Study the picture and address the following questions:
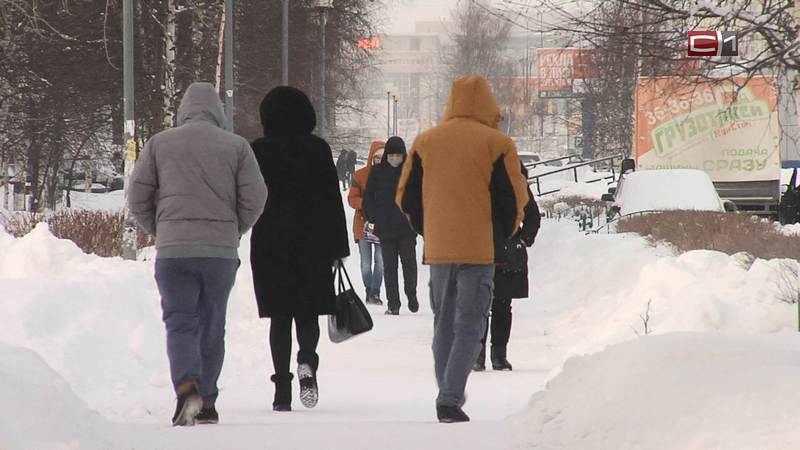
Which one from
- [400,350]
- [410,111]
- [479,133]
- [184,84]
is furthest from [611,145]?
[410,111]

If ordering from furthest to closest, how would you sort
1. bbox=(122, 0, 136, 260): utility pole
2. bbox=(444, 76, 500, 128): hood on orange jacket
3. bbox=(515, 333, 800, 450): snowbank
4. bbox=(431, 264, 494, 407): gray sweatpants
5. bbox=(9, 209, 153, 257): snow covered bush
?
bbox=(9, 209, 153, 257): snow covered bush < bbox=(122, 0, 136, 260): utility pole < bbox=(444, 76, 500, 128): hood on orange jacket < bbox=(431, 264, 494, 407): gray sweatpants < bbox=(515, 333, 800, 450): snowbank

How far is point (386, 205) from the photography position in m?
14.5

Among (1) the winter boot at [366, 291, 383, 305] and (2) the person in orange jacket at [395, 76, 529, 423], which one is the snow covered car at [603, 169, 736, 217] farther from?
(2) the person in orange jacket at [395, 76, 529, 423]

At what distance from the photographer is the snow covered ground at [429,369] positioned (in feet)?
19.1

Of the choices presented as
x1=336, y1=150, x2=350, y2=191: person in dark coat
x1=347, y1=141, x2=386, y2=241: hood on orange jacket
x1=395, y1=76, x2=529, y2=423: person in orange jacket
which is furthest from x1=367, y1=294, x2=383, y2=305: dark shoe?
x1=336, y1=150, x2=350, y2=191: person in dark coat

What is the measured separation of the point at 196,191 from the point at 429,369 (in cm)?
391

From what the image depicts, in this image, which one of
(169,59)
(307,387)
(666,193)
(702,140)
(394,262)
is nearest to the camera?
(307,387)

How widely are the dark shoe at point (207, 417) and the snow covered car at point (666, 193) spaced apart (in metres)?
15.6

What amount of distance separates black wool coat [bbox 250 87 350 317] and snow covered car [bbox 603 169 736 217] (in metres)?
14.6

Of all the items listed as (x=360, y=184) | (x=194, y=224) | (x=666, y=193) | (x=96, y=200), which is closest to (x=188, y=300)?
(x=194, y=224)

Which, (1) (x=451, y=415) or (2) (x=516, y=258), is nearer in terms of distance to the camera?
(1) (x=451, y=415)

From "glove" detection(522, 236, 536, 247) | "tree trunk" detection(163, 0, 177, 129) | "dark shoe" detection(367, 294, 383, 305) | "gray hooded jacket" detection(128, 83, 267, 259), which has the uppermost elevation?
"tree trunk" detection(163, 0, 177, 129)

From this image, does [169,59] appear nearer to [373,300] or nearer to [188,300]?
[373,300]

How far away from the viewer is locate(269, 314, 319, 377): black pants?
26.1 feet
